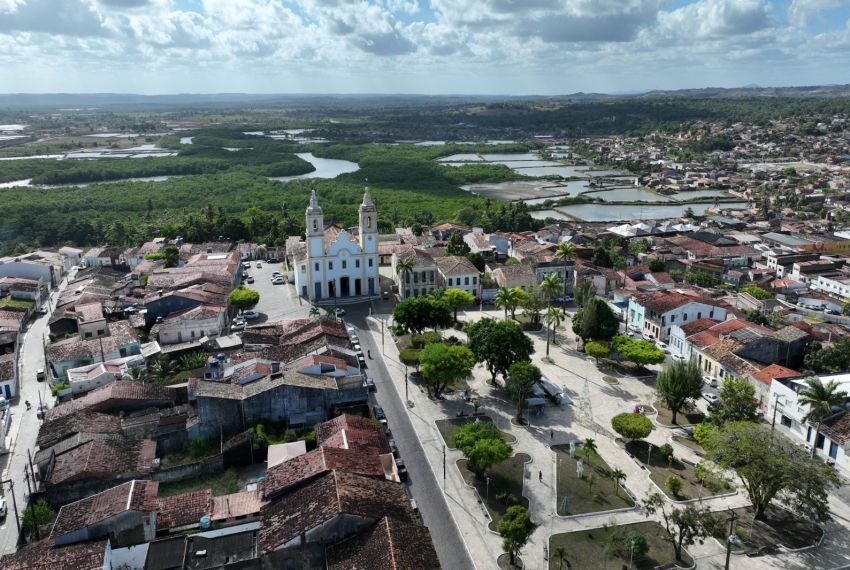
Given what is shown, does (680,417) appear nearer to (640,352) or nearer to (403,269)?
(640,352)

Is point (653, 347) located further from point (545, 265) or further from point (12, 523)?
point (12, 523)

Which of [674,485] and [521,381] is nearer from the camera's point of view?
[674,485]

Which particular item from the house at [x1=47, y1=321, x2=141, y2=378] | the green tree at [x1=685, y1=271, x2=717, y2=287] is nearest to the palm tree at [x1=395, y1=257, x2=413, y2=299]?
the house at [x1=47, y1=321, x2=141, y2=378]

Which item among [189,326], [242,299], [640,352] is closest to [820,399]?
[640,352]

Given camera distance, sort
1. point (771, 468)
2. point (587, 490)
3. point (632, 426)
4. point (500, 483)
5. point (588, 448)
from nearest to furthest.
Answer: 1. point (771, 468)
2. point (587, 490)
3. point (500, 483)
4. point (588, 448)
5. point (632, 426)

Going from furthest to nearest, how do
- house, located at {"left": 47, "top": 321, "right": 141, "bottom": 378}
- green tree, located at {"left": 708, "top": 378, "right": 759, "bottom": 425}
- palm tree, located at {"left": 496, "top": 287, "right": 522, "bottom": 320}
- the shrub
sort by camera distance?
palm tree, located at {"left": 496, "top": 287, "right": 522, "bottom": 320}
house, located at {"left": 47, "top": 321, "right": 141, "bottom": 378}
green tree, located at {"left": 708, "top": 378, "right": 759, "bottom": 425}
the shrub

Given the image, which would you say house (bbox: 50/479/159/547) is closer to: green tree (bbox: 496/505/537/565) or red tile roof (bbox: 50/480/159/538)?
red tile roof (bbox: 50/480/159/538)
